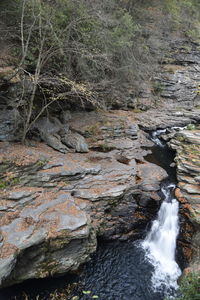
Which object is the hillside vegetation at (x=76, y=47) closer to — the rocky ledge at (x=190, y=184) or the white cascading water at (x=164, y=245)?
the rocky ledge at (x=190, y=184)

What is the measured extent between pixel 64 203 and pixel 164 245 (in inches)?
163

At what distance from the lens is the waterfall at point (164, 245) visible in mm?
6762

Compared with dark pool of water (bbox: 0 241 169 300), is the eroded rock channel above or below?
above

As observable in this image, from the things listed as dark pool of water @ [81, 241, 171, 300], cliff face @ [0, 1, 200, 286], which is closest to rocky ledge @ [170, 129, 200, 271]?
cliff face @ [0, 1, 200, 286]

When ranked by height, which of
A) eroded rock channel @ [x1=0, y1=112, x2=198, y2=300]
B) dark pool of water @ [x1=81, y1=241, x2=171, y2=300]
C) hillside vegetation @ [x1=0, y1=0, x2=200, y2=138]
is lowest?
dark pool of water @ [x1=81, y1=241, x2=171, y2=300]

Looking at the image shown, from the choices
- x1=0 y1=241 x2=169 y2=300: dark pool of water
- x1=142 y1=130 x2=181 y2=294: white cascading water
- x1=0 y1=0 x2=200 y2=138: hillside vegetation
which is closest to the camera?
x1=0 y1=241 x2=169 y2=300: dark pool of water

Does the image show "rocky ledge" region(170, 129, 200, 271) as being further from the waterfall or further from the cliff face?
the waterfall

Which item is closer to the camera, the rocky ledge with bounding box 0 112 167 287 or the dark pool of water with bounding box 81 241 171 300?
the rocky ledge with bounding box 0 112 167 287

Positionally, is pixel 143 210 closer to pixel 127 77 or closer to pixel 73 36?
pixel 73 36

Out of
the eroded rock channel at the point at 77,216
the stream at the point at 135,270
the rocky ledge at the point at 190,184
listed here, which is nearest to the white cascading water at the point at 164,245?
the stream at the point at 135,270

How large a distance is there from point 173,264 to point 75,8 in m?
11.3

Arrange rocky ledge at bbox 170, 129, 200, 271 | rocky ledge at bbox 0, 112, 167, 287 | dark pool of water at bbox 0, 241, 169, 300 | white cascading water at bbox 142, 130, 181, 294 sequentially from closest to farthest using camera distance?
rocky ledge at bbox 0, 112, 167, 287 → dark pool of water at bbox 0, 241, 169, 300 → white cascading water at bbox 142, 130, 181, 294 → rocky ledge at bbox 170, 129, 200, 271

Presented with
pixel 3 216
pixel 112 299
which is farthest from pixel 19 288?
pixel 112 299

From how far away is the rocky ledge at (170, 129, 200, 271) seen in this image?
729 centimetres
